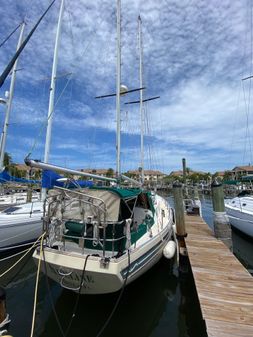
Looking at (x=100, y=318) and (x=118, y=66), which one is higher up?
(x=118, y=66)

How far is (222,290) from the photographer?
17.3 feet

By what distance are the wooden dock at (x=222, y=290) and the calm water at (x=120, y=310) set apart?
3.29 feet

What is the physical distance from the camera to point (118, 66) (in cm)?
1145

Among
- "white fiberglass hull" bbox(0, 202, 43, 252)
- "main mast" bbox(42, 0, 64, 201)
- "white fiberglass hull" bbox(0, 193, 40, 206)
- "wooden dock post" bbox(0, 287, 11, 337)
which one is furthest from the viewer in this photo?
"white fiberglass hull" bbox(0, 193, 40, 206)

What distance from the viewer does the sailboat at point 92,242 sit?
511 cm

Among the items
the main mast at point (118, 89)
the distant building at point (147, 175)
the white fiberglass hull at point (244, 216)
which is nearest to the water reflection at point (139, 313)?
the main mast at point (118, 89)

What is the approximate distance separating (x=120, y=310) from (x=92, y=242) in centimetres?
183

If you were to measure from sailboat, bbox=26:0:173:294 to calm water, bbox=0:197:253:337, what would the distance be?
789mm

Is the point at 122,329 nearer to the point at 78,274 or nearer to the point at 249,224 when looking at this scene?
the point at 78,274

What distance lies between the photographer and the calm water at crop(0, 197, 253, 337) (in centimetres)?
538

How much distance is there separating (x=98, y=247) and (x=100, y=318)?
158 cm

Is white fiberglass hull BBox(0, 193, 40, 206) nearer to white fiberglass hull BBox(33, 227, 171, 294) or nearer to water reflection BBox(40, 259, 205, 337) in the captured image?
water reflection BBox(40, 259, 205, 337)

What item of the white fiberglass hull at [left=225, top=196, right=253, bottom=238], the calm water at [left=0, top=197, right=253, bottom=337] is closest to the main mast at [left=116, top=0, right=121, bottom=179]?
the calm water at [left=0, top=197, right=253, bottom=337]

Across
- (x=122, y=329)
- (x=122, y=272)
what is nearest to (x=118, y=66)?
(x=122, y=272)
